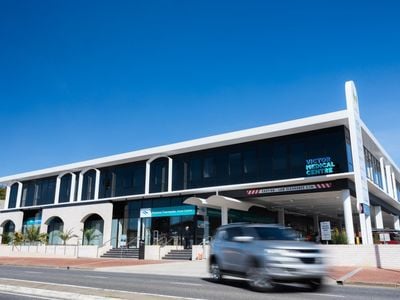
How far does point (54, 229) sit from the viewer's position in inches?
1620

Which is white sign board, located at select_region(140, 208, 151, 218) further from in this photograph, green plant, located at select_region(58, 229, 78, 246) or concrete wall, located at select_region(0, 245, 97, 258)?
green plant, located at select_region(58, 229, 78, 246)

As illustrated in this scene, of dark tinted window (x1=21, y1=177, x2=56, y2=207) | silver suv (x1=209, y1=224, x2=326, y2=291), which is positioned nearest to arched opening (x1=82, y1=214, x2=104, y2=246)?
Answer: dark tinted window (x1=21, y1=177, x2=56, y2=207)

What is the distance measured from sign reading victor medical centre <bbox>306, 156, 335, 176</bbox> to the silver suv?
14.3 metres

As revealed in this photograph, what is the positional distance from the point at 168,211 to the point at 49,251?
1221 cm

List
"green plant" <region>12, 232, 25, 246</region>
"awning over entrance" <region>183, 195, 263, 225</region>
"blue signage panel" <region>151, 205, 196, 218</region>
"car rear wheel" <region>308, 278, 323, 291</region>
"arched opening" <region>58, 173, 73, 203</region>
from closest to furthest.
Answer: "car rear wheel" <region>308, 278, 323, 291</region>, "awning over entrance" <region>183, 195, 263, 225</region>, "blue signage panel" <region>151, 205, 196, 218</region>, "green plant" <region>12, 232, 25, 246</region>, "arched opening" <region>58, 173, 73, 203</region>

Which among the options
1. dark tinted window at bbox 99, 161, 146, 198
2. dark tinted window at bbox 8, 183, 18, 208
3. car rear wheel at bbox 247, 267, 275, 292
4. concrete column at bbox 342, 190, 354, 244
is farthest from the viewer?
dark tinted window at bbox 8, 183, 18, 208

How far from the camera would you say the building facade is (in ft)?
82.4

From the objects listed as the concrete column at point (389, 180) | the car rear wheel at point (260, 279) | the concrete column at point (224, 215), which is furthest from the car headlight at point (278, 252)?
the concrete column at point (389, 180)

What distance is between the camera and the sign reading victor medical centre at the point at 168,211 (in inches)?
1215

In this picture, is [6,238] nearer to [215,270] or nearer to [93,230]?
[93,230]

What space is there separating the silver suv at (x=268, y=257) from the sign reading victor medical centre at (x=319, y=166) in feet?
46.8

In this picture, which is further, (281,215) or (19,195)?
(19,195)

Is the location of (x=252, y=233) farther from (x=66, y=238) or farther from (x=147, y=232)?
(x=66, y=238)

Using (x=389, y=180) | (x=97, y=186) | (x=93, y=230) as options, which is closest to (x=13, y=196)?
(x=97, y=186)
